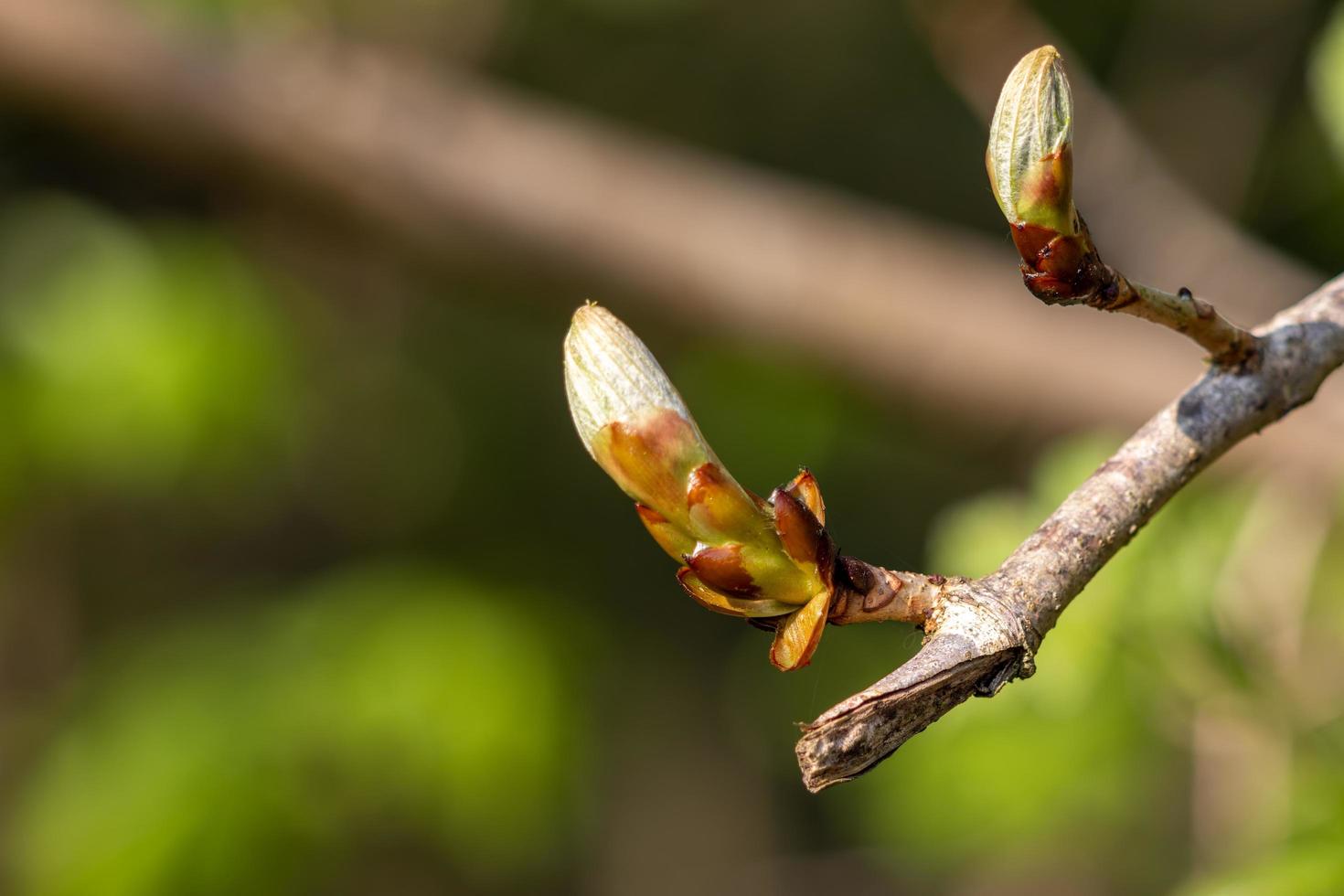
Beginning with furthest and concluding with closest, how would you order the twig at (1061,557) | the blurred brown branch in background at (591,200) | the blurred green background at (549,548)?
1. the blurred brown branch in background at (591,200)
2. the blurred green background at (549,548)
3. the twig at (1061,557)

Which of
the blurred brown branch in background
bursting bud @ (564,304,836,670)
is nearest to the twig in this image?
bursting bud @ (564,304,836,670)

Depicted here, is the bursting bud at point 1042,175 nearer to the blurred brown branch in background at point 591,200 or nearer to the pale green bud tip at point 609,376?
the pale green bud tip at point 609,376

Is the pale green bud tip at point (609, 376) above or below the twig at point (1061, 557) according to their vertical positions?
above

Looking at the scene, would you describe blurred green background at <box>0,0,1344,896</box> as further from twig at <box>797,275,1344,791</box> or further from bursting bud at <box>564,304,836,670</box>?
bursting bud at <box>564,304,836,670</box>

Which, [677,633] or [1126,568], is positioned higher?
[677,633]

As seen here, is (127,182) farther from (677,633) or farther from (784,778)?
(784,778)

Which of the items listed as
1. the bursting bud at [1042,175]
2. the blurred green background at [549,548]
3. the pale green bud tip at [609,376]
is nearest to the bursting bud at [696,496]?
the pale green bud tip at [609,376]

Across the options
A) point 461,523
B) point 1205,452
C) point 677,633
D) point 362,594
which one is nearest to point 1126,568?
point 1205,452
